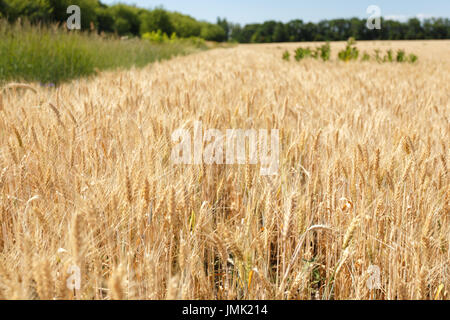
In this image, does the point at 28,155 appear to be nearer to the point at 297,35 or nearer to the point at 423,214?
the point at 423,214

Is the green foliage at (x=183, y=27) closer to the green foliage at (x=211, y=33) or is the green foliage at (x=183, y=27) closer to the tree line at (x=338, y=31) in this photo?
the green foliage at (x=211, y=33)

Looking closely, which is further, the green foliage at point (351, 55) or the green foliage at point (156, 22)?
the green foliage at point (156, 22)

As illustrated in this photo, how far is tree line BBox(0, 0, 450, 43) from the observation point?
977 cm

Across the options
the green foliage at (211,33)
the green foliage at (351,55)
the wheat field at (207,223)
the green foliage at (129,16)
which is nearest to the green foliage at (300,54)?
the green foliage at (351,55)

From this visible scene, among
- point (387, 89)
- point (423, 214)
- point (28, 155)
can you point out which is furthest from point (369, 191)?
point (387, 89)

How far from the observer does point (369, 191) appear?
1.03 metres

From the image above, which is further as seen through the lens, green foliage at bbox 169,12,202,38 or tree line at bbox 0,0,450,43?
green foliage at bbox 169,12,202,38

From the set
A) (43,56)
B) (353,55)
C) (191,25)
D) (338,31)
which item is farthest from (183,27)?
(43,56)

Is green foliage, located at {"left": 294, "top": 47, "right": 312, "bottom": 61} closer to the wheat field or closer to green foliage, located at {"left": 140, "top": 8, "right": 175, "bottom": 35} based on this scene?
the wheat field

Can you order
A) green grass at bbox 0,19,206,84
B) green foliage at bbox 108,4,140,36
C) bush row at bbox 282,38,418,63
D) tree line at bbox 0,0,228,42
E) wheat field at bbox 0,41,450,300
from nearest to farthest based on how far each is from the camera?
wheat field at bbox 0,41,450,300 → green grass at bbox 0,19,206,84 → bush row at bbox 282,38,418,63 → tree line at bbox 0,0,228,42 → green foliage at bbox 108,4,140,36

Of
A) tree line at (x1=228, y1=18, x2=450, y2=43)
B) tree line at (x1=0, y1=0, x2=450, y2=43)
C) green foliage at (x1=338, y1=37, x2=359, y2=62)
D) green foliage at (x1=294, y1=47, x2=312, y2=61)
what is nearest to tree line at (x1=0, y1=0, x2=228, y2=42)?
tree line at (x1=0, y1=0, x2=450, y2=43)

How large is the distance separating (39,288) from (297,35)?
2851 inches

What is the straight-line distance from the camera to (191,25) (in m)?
48.1

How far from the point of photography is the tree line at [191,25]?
32.0 feet
